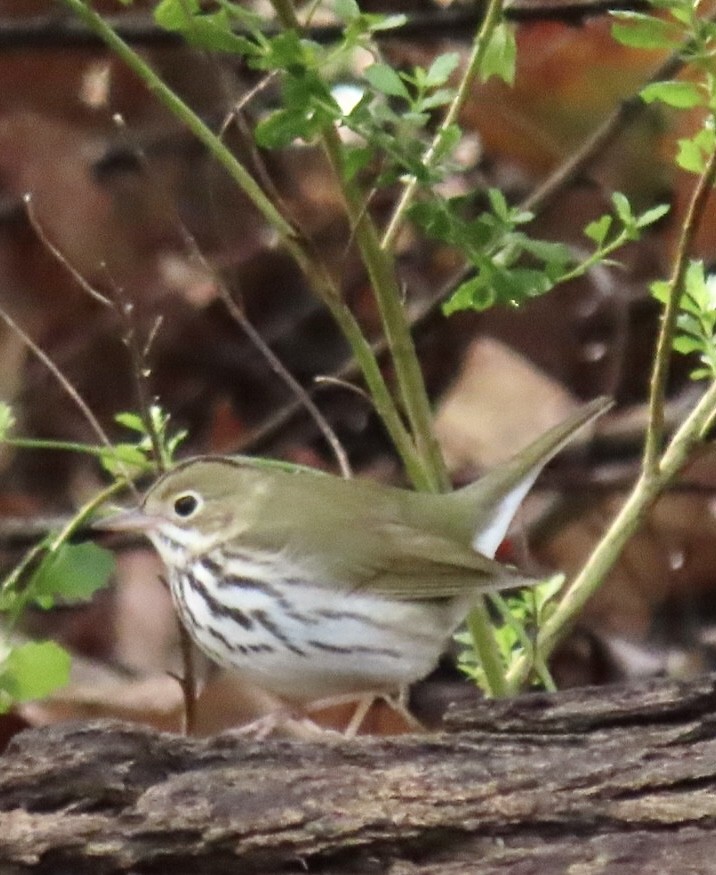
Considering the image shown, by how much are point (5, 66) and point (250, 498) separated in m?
1.91

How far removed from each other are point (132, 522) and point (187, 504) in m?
0.07

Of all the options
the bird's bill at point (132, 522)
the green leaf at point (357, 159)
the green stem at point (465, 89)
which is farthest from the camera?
the bird's bill at point (132, 522)

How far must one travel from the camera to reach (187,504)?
191cm

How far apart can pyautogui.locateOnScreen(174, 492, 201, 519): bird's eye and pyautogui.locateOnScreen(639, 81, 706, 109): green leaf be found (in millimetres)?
755

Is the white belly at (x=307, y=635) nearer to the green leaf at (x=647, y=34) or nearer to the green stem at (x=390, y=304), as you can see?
the green stem at (x=390, y=304)

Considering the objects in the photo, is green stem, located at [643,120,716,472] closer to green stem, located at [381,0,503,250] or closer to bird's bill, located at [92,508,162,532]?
green stem, located at [381,0,503,250]

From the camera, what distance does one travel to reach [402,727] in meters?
2.51

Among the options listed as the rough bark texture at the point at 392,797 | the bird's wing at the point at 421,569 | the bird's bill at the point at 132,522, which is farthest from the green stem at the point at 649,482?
the bird's bill at the point at 132,522

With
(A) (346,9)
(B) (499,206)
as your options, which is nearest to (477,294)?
(B) (499,206)

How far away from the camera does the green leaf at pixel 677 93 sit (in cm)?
136

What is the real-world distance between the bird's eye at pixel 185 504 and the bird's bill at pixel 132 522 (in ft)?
0.08

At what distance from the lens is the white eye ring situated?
1900 mm

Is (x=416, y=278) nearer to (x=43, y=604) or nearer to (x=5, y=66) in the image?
(x=5, y=66)

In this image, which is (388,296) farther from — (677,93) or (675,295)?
(677,93)
